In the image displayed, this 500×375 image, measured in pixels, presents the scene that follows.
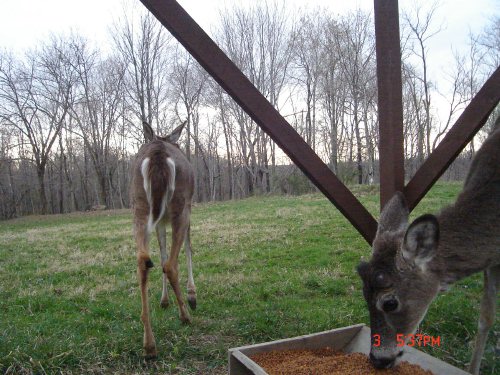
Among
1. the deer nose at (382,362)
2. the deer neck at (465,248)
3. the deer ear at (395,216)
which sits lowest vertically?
the deer nose at (382,362)

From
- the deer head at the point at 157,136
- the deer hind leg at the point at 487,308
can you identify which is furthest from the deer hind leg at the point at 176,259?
the deer hind leg at the point at 487,308

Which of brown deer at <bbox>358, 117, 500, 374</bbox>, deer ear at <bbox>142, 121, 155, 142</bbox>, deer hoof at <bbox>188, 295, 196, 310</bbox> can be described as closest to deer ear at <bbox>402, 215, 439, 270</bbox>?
brown deer at <bbox>358, 117, 500, 374</bbox>

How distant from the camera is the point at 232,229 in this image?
476 inches

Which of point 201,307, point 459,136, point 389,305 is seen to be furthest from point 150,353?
point 459,136

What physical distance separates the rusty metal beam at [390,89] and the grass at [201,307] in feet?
5.63

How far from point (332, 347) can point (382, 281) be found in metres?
1.25

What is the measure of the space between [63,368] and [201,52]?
2826 mm

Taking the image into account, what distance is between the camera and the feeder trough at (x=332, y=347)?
9.81ft

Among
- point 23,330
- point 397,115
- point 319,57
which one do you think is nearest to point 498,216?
point 397,115

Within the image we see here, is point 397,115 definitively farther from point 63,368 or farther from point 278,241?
point 278,241

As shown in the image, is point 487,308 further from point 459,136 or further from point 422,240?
point 459,136

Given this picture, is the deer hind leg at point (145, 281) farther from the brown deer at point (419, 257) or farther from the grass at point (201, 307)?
the brown deer at point (419, 257)

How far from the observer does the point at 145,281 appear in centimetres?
399

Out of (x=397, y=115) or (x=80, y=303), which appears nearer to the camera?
(x=397, y=115)
